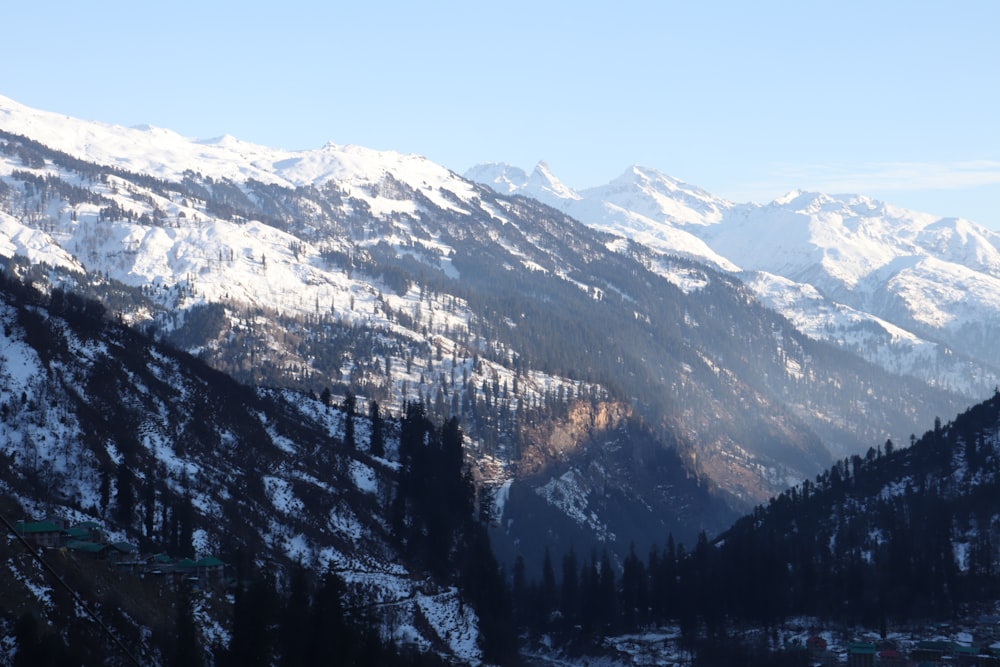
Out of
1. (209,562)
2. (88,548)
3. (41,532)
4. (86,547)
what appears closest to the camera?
(41,532)

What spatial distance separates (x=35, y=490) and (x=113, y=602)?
119 ft

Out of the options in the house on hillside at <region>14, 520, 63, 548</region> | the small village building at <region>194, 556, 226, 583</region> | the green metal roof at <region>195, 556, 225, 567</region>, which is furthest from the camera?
the green metal roof at <region>195, 556, 225, 567</region>

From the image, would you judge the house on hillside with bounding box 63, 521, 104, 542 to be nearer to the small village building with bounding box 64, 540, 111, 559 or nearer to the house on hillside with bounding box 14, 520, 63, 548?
the small village building with bounding box 64, 540, 111, 559

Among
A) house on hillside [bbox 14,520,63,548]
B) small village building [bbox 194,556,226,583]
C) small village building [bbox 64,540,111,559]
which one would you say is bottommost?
small village building [bbox 194,556,226,583]

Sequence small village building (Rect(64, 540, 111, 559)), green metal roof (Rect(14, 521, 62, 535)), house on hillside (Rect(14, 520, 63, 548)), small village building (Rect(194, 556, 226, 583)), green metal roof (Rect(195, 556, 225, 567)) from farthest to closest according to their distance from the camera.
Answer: green metal roof (Rect(195, 556, 225, 567)), small village building (Rect(194, 556, 226, 583)), small village building (Rect(64, 540, 111, 559)), green metal roof (Rect(14, 521, 62, 535)), house on hillside (Rect(14, 520, 63, 548))

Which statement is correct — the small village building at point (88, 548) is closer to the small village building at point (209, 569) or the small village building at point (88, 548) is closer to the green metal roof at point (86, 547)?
the green metal roof at point (86, 547)

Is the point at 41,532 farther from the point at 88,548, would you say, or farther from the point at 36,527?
the point at 88,548

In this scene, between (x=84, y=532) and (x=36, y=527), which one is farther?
(x=84, y=532)

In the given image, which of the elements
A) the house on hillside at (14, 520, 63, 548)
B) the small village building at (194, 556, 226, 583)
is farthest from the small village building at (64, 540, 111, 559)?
the small village building at (194, 556, 226, 583)

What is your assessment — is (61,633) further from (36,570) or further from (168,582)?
(168,582)

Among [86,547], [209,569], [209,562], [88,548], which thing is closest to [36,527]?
[86,547]

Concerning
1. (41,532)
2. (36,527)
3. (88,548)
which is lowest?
(88,548)

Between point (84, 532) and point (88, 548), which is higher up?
point (84, 532)

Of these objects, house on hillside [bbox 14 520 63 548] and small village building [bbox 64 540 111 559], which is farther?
small village building [bbox 64 540 111 559]
